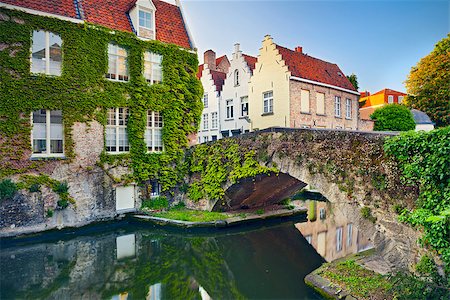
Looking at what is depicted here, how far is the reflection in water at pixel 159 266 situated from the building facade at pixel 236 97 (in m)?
10.9

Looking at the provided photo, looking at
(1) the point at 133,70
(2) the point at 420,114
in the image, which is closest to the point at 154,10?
(1) the point at 133,70

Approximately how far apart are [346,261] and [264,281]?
7.18ft

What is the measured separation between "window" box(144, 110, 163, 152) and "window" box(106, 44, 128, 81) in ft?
6.68

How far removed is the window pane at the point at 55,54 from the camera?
1217 centimetres

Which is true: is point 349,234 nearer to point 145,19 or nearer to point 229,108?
point 229,108

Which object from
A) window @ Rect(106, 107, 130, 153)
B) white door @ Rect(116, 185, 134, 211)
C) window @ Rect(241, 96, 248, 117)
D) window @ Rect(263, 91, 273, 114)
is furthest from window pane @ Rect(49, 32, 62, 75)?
window @ Rect(241, 96, 248, 117)

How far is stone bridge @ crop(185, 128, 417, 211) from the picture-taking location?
6.60 m

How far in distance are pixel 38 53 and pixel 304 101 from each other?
14.4 meters

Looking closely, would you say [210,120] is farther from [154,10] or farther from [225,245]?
[225,245]

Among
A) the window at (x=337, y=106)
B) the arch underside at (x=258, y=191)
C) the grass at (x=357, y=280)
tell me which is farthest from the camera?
the window at (x=337, y=106)

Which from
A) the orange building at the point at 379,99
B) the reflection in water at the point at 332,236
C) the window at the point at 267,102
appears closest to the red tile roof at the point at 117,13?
the window at the point at 267,102

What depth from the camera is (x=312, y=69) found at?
2111 centimetres

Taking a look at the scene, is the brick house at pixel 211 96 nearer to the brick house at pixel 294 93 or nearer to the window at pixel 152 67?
the brick house at pixel 294 93

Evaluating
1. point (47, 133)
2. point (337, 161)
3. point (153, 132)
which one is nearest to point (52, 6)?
point (47, 133)
